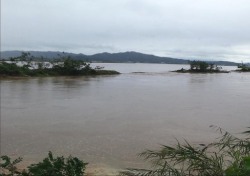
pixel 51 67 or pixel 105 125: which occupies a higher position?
pixel 51 67

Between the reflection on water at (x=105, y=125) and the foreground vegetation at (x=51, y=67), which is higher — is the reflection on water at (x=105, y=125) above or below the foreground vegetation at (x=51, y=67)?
below

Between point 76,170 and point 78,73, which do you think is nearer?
point 76,170

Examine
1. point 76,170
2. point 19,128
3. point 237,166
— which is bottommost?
point 19,128

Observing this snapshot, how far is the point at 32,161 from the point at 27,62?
123ft

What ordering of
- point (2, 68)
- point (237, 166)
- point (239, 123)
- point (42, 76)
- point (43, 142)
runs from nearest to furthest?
1. point (237, 166)
2. point (43, 142)
3. point (239, 123)
4. point (2, 68)
5. point (42, 76)

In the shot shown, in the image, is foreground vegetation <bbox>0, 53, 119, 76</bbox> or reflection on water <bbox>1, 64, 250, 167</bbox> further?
foreground vegetation <bbox>0, 53, 119, 76</bbox>

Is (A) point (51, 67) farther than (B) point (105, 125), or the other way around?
(A) point (51, 67)

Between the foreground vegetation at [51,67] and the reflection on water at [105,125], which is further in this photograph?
the foreground vegetation at [51,67]

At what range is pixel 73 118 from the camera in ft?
44.2

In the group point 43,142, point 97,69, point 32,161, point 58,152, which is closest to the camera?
point 32,161

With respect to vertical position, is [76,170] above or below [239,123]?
above

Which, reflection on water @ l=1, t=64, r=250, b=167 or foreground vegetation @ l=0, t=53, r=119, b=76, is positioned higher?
foreground vegetation @ l=0, t=53, r=119, b=76

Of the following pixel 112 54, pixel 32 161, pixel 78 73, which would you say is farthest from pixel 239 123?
pixel 112 54

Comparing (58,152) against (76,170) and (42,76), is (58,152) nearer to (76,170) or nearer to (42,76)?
(76,170)
